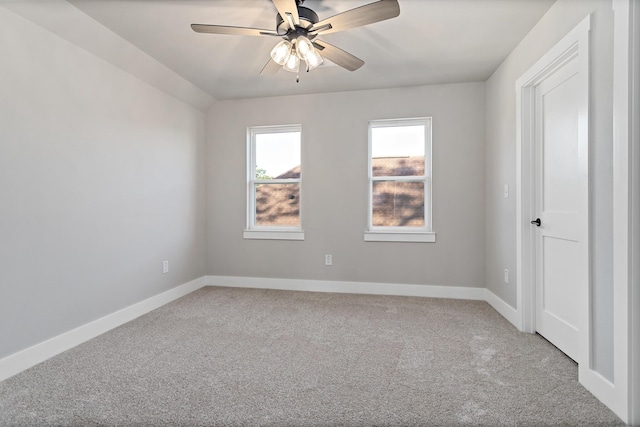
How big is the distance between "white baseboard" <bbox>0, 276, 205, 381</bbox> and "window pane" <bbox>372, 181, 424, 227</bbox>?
2.52 m

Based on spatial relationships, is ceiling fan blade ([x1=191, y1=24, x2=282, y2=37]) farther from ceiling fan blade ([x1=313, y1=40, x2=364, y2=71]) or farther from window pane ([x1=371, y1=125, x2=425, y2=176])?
window pane ([x1=371, y1=125, x2=425, y2=176])

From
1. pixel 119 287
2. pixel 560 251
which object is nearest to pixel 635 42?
pixel 560 251

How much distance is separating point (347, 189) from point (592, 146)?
97.4 inches

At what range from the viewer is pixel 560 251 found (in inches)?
94.1

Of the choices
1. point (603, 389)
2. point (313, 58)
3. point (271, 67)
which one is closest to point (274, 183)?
point (271, 67)

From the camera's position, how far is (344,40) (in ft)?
9.05

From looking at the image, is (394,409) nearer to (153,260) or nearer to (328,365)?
(328,365)

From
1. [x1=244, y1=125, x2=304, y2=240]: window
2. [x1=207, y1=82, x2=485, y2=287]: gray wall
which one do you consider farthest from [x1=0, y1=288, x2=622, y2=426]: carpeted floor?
[x1=244, y1=125, x2=304, y2=240]: window

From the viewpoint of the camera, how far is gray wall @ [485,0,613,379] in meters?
1.73

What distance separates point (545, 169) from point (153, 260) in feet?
11.8

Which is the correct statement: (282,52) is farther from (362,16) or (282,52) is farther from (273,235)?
(273,235)

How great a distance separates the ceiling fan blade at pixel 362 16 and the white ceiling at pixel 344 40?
13.5 inches

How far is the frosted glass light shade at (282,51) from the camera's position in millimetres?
2229

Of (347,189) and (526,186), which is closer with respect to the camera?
(526,186)
